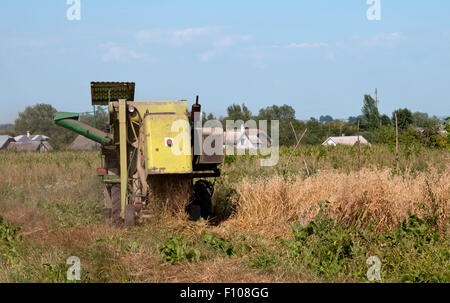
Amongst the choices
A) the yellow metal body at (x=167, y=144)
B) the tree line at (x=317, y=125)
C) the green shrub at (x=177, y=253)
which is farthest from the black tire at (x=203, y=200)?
the tree line at (x=317, y=125)

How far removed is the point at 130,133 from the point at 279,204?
10.7ft

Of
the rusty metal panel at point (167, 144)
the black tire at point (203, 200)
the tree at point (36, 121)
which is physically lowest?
the black tire at point (203, 200)

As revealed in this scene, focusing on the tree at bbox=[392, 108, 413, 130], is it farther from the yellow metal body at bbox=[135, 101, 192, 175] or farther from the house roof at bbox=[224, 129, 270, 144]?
the yellow metal body at bbox=[135, 101, 192, 175]

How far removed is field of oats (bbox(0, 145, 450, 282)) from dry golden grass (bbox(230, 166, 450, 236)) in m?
0.02

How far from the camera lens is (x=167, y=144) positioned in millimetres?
8547

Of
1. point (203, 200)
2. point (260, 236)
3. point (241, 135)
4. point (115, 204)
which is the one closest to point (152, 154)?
point (115, 204)

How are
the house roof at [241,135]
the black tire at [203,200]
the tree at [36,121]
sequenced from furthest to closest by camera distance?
the tree at [36,121]
the house roof at [241,135]
the black tire at [203,200]

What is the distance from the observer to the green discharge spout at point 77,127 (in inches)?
386

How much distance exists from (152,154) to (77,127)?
2.22m

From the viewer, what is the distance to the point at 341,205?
9.29m

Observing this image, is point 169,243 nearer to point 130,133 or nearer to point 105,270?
point 105,270

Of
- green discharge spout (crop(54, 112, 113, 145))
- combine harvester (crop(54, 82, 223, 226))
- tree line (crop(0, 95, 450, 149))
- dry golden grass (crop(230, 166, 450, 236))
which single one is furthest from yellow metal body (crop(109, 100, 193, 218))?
tree line (crop(0, 95, 450, 149))

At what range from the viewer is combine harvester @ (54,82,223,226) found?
336 inches

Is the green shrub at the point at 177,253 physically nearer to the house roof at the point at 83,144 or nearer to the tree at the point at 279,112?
the house roof at the point at 83,144
